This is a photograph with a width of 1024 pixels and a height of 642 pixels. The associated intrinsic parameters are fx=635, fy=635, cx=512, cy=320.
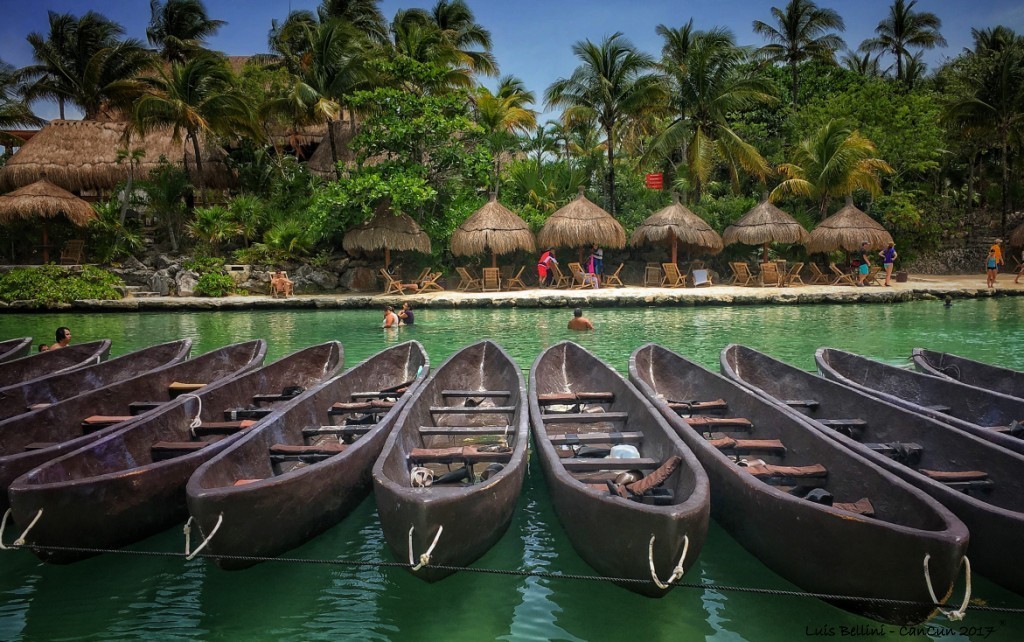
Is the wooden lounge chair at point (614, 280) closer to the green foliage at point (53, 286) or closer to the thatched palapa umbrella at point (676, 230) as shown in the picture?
the thatched palapa umbrella at point (676, 230)

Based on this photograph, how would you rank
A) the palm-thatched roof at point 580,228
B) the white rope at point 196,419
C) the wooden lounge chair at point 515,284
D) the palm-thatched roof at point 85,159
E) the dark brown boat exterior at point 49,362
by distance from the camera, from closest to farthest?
the white rope at point 196,419
the dark brown boat exterior at point 49,362
the palm-thatched roof at point 580,228
the wooden lounge chair at point 515,284
the palm-thatched roof at point 85,159

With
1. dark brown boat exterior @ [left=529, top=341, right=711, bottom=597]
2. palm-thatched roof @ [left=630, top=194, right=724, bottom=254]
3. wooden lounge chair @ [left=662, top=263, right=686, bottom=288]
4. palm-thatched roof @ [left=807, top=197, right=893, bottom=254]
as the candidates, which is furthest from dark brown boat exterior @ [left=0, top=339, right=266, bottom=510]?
palm-thatched roof @ [left=807, top=197, right=893, bottom=254]

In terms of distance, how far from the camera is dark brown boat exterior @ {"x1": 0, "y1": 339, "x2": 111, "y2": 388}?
Result: 7.52m

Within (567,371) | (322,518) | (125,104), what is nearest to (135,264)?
(125,104)

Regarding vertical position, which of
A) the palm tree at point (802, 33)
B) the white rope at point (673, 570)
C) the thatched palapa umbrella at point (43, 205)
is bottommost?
the white rope at point (673, 570)

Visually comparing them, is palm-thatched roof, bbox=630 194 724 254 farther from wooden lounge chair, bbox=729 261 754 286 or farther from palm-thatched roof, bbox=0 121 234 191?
palm-thatched roof, bbox=0 121 234 191

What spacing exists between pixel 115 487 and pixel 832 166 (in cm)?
2382

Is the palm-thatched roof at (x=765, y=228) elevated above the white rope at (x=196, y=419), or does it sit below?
above

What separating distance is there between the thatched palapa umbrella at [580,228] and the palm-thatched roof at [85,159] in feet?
50.5

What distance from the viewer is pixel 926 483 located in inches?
139

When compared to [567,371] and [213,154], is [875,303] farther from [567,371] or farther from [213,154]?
[213,154]

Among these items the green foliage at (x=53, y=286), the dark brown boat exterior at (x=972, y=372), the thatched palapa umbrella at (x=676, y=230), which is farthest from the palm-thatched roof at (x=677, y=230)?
the green foliage at (x=53, y=286)

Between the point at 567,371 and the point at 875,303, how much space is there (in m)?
15.8

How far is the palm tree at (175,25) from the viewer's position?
3170 cm
